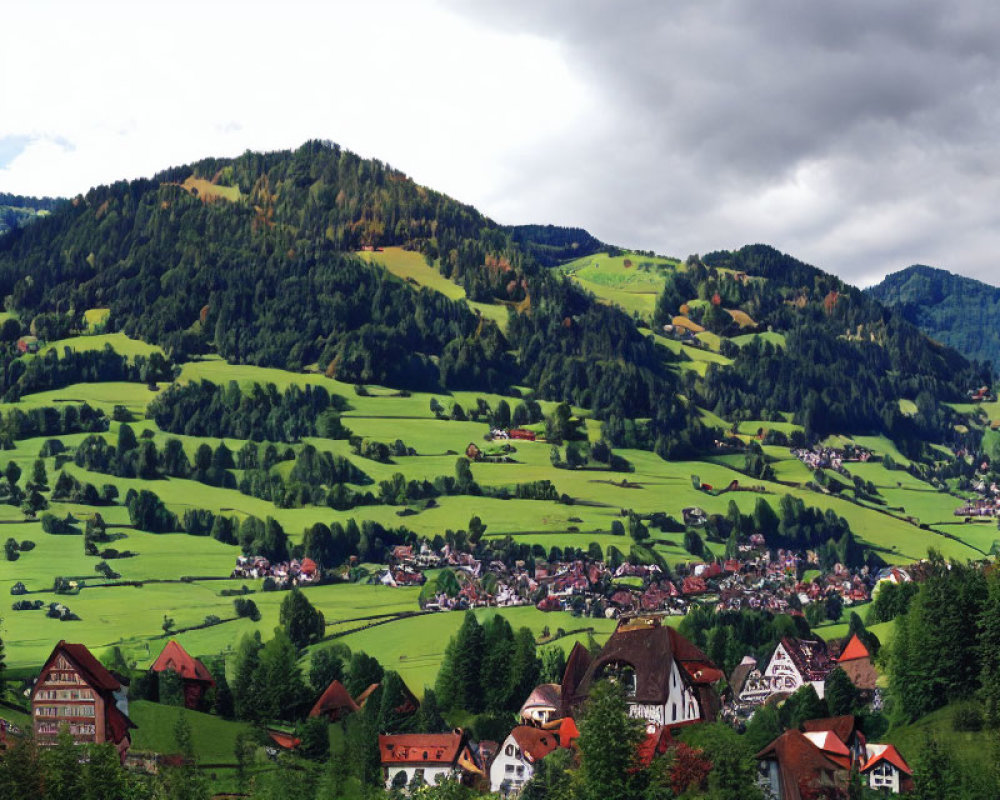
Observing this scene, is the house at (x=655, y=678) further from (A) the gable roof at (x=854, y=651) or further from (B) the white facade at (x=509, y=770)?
(A) the gable roof at (x=854, y=651)

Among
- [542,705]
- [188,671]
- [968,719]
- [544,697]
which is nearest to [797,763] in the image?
[968,719]

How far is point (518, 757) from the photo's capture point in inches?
4523

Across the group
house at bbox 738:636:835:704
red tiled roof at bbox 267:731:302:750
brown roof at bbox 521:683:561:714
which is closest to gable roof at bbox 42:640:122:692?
red tiled roof at bbox 267:731:302:750

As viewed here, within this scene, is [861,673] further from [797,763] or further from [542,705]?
[797,763]

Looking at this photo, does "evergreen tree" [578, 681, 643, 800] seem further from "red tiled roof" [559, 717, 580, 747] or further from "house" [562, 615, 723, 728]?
"red tiled roof" [559, 717, 580, 747]

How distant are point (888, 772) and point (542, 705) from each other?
3792cm

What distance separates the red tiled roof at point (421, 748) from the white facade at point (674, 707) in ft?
57.5

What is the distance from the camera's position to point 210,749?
120 m

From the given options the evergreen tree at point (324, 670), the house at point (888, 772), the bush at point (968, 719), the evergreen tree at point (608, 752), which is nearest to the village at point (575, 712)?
the house at point (888, 772)

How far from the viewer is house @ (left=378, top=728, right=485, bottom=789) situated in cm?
11788

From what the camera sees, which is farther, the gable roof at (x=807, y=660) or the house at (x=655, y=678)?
the gable roof at (x=807, y=660)

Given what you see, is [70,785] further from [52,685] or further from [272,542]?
[272,542]

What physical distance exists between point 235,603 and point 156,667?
38.6 meters

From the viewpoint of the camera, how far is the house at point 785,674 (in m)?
134
